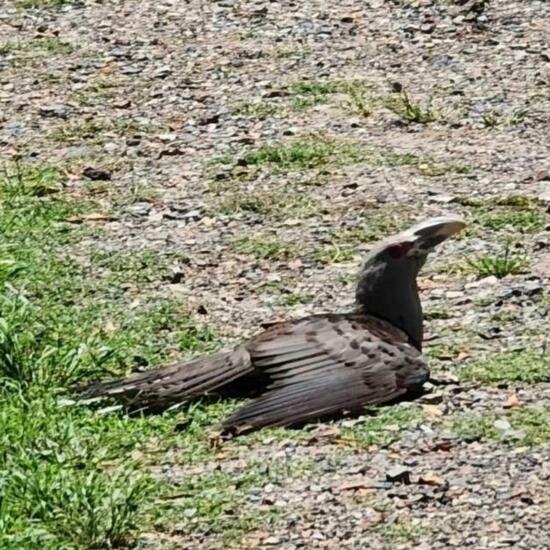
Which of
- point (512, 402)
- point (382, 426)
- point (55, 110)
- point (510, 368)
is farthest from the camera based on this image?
point (55, 110)

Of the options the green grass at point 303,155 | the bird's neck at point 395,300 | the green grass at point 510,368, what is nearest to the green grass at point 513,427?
the green grass at point 510,368

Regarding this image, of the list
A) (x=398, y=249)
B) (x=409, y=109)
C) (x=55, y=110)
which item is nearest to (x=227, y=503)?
(x=398, y=249)

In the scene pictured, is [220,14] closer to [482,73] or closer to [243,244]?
[482,73]

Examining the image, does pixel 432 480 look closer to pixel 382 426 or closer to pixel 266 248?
pixel 382 426

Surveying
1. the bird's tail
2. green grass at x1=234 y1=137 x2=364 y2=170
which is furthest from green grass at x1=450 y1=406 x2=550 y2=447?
green grass at x1=234 y1=137 x2=364 y2=170

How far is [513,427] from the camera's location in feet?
22.8

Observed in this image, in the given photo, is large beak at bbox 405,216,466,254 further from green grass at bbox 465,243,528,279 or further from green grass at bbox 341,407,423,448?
green grass at bbox 341,407,423,448

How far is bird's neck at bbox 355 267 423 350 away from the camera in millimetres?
7859

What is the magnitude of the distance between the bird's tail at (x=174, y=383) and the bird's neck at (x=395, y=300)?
0.72 meters

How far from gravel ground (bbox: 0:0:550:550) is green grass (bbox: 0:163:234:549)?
0.19 metres

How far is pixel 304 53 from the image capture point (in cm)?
1237

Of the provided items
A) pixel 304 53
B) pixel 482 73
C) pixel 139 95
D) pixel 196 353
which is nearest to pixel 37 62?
pixel 139 95

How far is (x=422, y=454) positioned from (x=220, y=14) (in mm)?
7051

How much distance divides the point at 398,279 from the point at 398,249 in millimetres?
151
